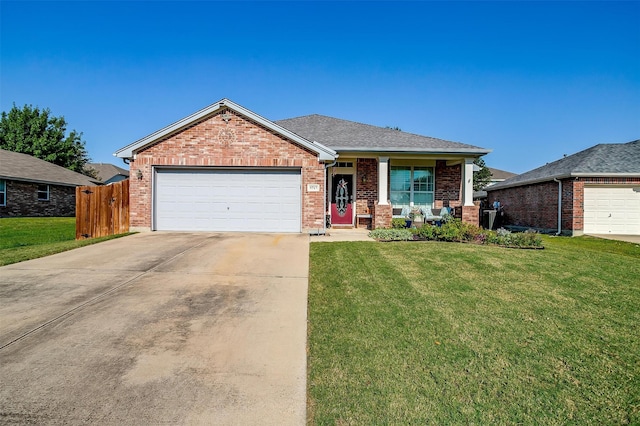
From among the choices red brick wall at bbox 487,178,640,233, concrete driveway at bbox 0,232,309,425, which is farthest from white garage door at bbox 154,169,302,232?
red brick wall at bbox 487,178,640,233

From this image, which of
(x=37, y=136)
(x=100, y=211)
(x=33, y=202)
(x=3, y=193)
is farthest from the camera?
(x=37, y=136)

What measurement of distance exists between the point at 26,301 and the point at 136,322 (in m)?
1.99

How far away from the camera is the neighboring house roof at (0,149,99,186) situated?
803 inches

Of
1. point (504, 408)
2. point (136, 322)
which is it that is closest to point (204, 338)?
point (136, 322)

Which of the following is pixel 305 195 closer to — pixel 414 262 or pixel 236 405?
pixel 414 262

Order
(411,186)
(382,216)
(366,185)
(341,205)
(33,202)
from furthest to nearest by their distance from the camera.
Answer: (33,202), (411,186), (366,185), (341,205), (382,216)

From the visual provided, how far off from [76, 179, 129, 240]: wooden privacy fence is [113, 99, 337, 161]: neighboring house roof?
1.40 metres

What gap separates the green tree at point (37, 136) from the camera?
35.3 meters

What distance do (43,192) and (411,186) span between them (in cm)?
2295

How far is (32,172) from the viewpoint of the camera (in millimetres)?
22062

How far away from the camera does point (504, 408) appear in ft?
8.77

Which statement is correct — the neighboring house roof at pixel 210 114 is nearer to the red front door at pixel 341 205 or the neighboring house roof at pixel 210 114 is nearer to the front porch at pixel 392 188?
the front porch at pixel 392 188

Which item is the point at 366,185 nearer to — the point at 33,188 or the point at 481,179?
the point at 33,188

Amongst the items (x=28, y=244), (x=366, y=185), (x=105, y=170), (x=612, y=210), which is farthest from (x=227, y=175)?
(x=105, y=170)
